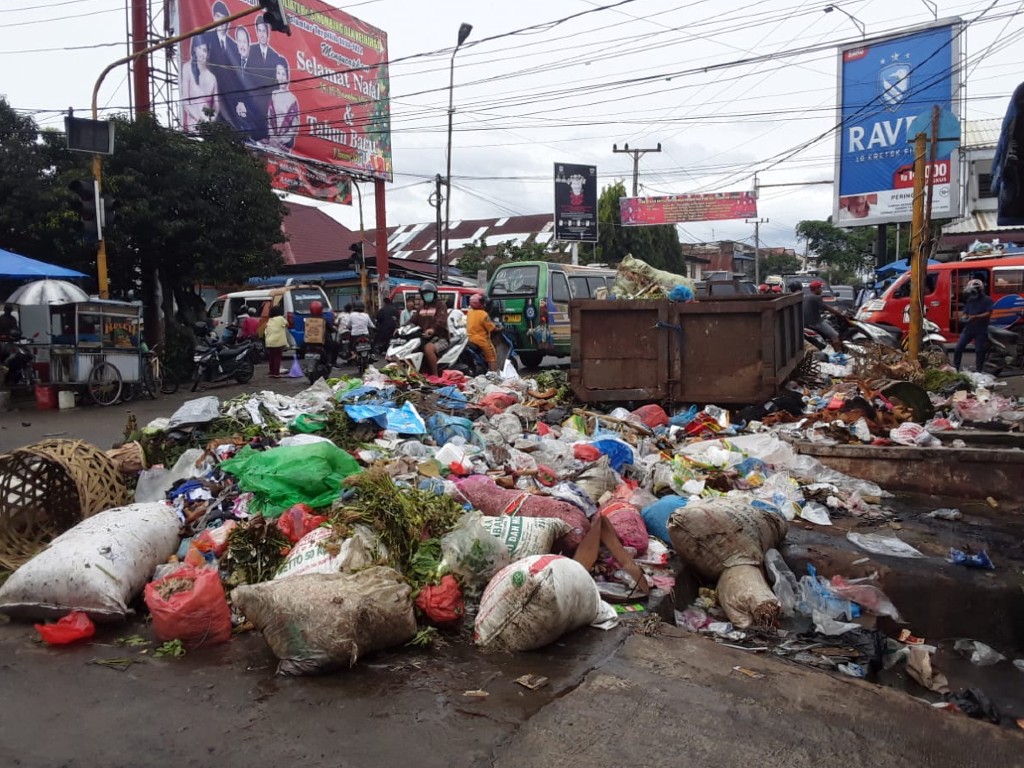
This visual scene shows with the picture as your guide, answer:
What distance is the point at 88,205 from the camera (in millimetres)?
10875

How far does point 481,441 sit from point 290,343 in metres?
9.62

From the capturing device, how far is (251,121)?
1916 centimetres

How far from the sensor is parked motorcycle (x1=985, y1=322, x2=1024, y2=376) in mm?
12062

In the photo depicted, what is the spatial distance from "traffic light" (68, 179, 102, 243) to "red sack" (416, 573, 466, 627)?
9.61 metres

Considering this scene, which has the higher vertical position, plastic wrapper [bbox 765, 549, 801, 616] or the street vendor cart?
the street vendor cart

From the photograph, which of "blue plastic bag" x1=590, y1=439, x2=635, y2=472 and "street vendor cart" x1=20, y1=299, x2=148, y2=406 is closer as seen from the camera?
"blue plastic bag" x1=590, y1=439, x2=635, y2=472

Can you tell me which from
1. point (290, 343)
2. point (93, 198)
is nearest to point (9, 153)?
point (93, 198)

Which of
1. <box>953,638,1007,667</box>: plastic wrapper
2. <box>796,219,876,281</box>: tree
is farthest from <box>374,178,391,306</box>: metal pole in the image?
<box>796,219,876,281</box>: tree

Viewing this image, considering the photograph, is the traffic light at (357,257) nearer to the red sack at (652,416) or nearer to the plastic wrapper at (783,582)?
the red sack at (652,416)

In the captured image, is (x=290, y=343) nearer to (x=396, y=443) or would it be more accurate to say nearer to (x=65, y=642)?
(x=396, y=443)

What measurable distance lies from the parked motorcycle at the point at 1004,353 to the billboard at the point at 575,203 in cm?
2267

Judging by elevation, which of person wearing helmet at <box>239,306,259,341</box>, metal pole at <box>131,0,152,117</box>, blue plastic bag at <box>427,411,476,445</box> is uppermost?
metal pole at <box>131,0,152,117</box>

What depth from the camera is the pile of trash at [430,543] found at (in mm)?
3291

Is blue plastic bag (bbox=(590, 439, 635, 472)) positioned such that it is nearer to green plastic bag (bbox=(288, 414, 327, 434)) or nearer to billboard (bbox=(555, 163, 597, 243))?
green plastic bag (bbox=(288, 414, 327, 434))
